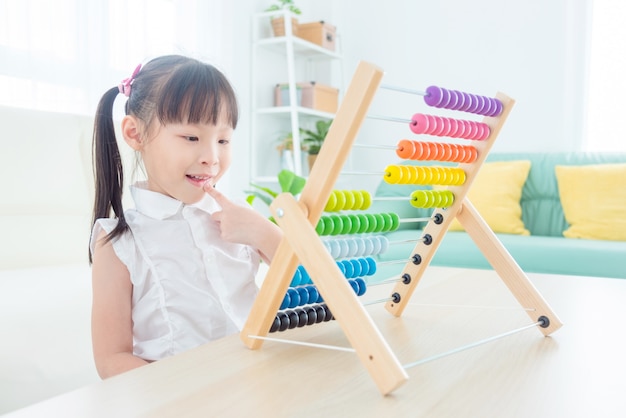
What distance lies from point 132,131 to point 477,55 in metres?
4.25

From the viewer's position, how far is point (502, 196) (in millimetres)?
3871

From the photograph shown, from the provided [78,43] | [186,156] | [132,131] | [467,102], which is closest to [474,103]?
[467,102]

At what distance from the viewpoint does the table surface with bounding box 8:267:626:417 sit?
26.3 inches

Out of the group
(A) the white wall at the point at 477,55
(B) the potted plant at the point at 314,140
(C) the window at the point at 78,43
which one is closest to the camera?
(C) the window at the point at 78,43

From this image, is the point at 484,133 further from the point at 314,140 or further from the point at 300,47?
the point at 300,47

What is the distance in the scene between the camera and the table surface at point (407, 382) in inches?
26.3

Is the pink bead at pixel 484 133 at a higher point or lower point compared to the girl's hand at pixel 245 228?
higher

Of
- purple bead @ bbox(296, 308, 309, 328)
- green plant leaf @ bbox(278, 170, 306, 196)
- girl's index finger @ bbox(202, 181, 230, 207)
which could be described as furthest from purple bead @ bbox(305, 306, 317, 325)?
green plant leaf @ bbox(278, 170, 306, 196)

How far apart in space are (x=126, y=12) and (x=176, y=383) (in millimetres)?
3374

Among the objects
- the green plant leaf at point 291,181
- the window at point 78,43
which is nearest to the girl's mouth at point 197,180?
the window at point 78,43

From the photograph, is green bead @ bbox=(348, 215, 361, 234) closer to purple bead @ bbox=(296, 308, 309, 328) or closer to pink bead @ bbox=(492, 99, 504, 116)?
purple bead @ bbox=(296, 308, 309, 328)

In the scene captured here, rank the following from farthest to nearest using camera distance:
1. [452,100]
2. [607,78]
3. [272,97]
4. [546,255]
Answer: [272,97], [607,78], [546,255], [452,100]

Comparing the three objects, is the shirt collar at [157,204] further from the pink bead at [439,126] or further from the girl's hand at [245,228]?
the pink bead at [439,126]

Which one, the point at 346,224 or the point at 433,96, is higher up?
the point at 433,96
